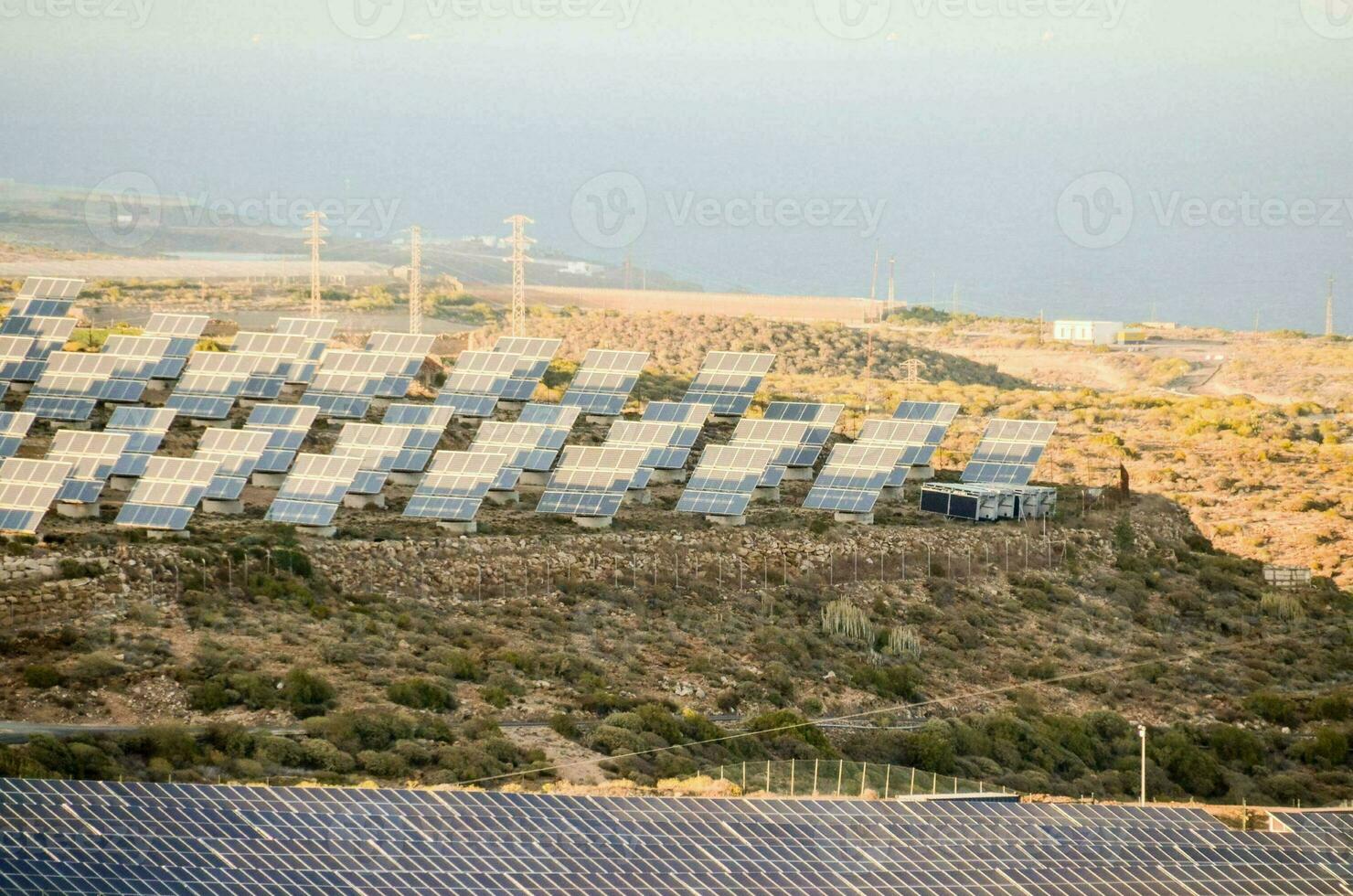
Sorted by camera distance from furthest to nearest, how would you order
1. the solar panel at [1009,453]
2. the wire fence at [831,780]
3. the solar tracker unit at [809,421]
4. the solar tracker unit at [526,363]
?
1. the solar tracker unit at [526,363]
2. the solar panel at [1009,453]
3. the solar tracker unit at [809,421]
4. the wire fence at [831,780]

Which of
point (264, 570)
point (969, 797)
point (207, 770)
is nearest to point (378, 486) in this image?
point (264, 570)

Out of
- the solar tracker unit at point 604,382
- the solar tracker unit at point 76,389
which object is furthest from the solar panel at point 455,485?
the solar tracker unit at point 76,389

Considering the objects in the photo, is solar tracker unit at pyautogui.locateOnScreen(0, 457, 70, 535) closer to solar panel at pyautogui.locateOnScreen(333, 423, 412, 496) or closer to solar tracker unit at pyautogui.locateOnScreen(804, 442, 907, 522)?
solar panel at pyautogui.locateOnScreen(333, 423, 412, 496)

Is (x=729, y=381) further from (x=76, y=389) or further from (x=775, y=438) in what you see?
(x=76, y=389)

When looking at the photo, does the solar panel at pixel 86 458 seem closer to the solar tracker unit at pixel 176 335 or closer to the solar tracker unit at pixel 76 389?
the solar tracker unit at pixel 76 389

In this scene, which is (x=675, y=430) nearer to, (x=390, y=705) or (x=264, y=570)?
(x=264, y=570)
